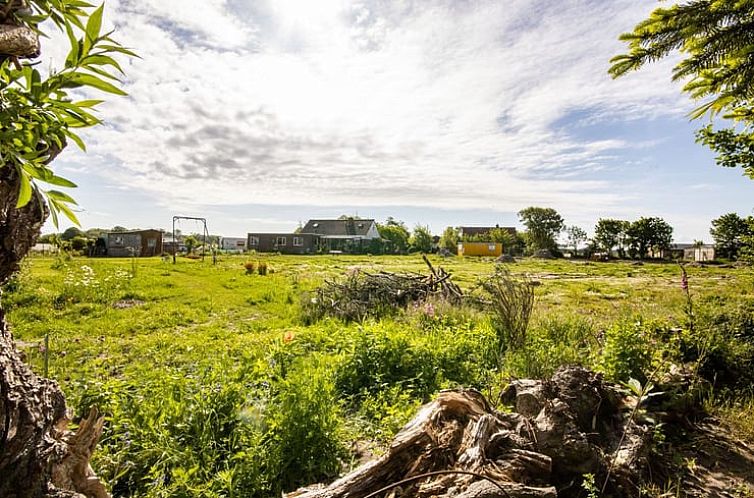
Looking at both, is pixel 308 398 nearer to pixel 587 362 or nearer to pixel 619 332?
pixel 619 332

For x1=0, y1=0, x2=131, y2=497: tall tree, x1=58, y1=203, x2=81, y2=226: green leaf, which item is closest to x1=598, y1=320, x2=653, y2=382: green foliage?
x1=0, y1=0, x2=131, y2=497: tall tree

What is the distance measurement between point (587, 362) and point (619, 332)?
866 millimetres

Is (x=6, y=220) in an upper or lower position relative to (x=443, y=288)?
upper

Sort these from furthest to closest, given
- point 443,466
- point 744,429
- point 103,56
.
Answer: point 744,429, point 443,466, point 103,56

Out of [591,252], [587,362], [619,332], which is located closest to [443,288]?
[587,362]

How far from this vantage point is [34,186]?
708 mm

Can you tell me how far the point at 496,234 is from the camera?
59844 millimetres

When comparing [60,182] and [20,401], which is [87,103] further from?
[20,401]

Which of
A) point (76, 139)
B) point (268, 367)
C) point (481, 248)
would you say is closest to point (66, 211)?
point (76, 139)

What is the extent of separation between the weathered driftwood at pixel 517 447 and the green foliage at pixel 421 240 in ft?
182

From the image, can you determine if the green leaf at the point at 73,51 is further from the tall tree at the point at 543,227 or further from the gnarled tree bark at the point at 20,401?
the tall tree at the point at 543,227

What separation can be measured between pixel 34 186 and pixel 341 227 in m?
59.4

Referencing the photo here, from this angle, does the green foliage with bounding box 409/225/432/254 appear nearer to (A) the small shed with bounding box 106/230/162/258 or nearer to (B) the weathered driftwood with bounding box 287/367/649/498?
(A) the small shed with bounding box 106/230/162/258

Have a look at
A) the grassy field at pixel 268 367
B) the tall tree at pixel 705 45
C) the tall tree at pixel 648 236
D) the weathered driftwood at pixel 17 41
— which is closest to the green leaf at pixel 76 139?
the weathered driftwood at pixel 17 41
